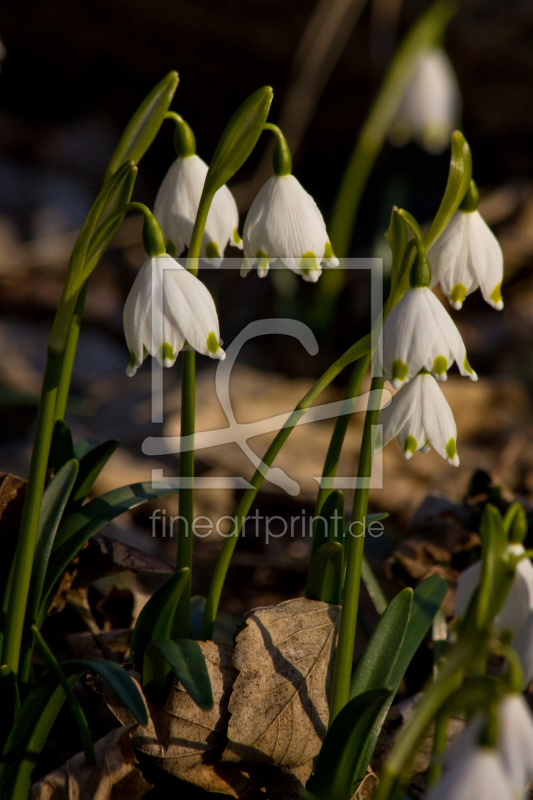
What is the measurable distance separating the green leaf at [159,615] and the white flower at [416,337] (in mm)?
427

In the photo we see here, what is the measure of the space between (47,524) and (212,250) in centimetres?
51

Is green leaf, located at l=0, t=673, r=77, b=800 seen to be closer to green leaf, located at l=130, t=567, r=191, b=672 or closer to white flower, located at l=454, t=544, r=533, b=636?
green leaf, located at l=130, t=567, r=191, b=672

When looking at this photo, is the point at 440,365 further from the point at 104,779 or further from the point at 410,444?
the point at 104,779

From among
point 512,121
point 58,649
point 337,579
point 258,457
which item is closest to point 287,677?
point 337,579

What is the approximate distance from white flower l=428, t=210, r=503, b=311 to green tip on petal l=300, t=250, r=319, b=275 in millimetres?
176

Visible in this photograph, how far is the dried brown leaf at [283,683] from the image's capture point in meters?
1.34

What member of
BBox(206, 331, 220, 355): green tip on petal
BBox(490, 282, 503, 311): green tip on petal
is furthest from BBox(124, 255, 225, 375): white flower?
BBox(490, 282, 503, 311): green tip on petal

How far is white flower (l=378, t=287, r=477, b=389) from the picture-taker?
44.4 inches

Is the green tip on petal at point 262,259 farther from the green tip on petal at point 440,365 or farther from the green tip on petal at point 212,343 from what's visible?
the green tip on petal at point 440,365

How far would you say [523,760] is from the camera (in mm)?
783

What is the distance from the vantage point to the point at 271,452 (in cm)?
131

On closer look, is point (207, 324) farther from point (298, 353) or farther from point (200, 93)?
point (200, 93)

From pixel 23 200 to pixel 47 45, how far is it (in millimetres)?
889

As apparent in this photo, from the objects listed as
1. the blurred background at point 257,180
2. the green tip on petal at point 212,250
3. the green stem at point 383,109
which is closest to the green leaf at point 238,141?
the green tip on petal at point 212,250
